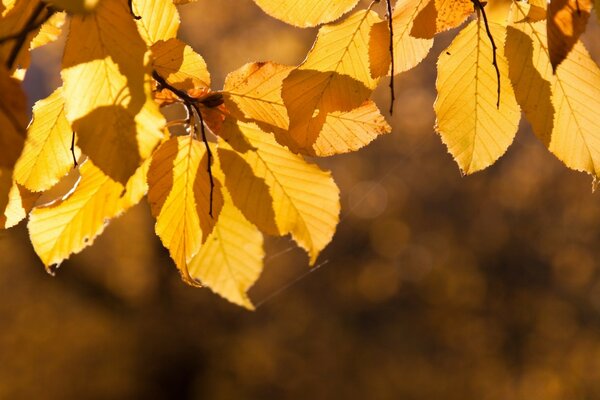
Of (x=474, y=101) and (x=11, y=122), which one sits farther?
(x=474, y=101)

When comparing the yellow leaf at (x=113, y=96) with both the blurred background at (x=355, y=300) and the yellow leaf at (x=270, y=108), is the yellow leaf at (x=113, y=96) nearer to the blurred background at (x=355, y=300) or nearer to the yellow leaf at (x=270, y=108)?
the yellow leaf at (x=270, y=108)

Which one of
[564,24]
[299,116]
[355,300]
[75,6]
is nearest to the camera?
[75,6]

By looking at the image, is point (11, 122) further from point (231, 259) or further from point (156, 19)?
point (231, 259)

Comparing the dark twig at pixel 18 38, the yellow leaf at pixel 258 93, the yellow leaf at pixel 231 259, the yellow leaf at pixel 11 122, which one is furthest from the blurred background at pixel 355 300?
the yellow leaf at pixel 11 122

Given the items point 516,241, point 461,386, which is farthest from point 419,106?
point 461,386

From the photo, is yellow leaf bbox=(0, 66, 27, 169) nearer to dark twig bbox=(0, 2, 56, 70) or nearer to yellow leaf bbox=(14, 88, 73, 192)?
dark twig bbox=(0, 2, 56, 70)

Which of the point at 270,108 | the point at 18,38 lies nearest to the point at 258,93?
the point at 270,108

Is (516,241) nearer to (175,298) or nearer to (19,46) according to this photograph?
(175,298)

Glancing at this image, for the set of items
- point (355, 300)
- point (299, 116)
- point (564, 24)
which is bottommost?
point (355, 300)
